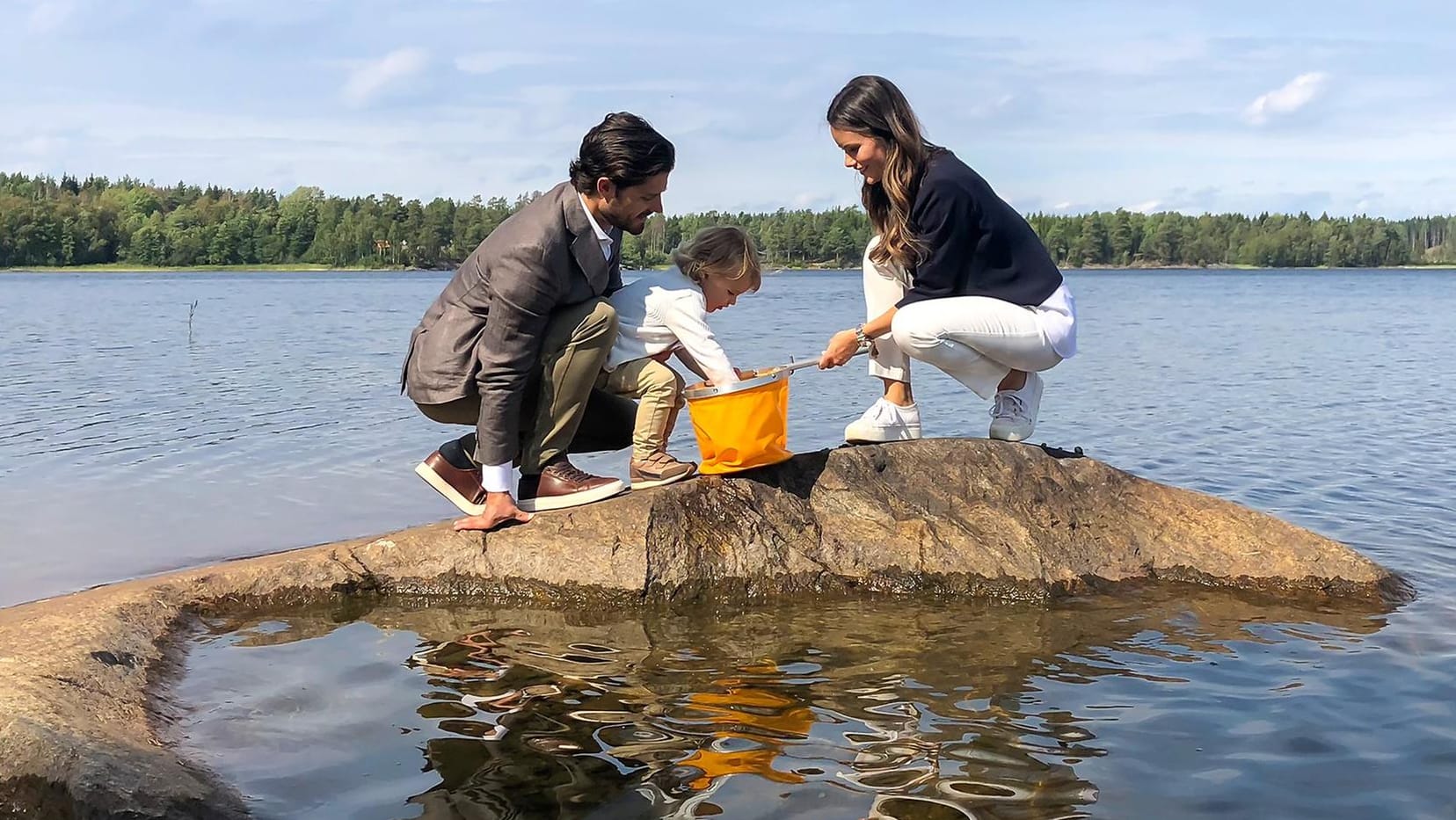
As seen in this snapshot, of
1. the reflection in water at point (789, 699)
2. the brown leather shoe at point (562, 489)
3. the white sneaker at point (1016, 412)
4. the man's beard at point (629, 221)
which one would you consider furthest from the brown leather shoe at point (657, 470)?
the white sneaker at point (1016, 412)

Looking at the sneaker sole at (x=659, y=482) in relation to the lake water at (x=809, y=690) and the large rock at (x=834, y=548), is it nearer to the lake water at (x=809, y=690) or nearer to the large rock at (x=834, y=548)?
the large rock at (x=834, y=548)

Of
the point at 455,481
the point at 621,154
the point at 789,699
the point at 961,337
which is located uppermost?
the point at 621,154

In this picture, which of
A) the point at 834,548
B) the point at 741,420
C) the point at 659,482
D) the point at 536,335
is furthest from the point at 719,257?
the point at 834,548

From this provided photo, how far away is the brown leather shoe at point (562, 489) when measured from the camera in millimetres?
5402

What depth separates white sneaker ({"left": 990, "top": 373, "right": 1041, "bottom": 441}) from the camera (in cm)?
599

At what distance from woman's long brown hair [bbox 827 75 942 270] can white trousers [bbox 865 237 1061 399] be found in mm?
288

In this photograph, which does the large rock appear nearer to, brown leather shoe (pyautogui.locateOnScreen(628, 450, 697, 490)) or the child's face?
brown leather shoe (pyautogui.locateOnScreen(628, 450, 697, 490))

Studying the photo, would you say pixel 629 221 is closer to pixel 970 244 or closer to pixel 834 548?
pixel 970 244

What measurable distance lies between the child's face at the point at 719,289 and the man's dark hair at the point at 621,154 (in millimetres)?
614

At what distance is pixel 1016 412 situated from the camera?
6031 mm

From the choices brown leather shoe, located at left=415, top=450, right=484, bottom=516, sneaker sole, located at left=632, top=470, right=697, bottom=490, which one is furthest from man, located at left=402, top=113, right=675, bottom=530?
sneaker sole, located at left=632, top=470, right=697, bottom=490

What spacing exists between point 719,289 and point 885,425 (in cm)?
111

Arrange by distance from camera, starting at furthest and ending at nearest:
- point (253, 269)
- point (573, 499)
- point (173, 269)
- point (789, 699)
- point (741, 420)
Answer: point (253, 269) < point (173, 269) < point (573, 499) < point (741, 420) < point (789, 699)

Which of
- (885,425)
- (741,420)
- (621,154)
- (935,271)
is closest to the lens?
(621,154)
